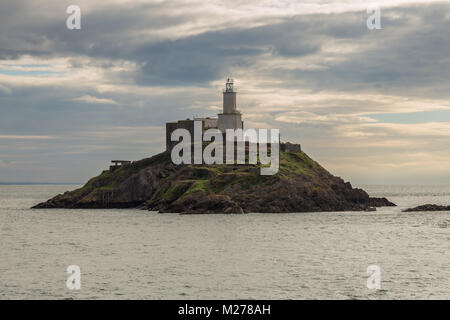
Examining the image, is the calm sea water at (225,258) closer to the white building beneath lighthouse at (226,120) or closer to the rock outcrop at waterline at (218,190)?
the rock outcrop at waterline at (218,190)

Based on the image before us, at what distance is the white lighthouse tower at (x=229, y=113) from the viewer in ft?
486

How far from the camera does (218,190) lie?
112562mm

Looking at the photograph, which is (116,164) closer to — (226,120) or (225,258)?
(226,120)

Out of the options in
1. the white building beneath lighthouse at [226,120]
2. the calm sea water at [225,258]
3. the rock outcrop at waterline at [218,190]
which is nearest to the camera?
the calm sea water at [225,258]

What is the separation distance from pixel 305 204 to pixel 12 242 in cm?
5720

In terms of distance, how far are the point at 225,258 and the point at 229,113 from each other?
314 feet

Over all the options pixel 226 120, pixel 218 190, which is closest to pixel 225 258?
pixel 218 190

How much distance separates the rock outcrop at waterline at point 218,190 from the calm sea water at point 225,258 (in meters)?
12.2

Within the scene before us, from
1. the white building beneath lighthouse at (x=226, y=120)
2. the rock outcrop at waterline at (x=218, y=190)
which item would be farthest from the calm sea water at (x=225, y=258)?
the white building beneath lighthouse at (x=226, y=120)

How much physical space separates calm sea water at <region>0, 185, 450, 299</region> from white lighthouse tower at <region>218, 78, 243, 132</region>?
53980 millimetres

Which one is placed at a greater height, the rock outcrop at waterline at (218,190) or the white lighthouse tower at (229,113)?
the white lighthouse tower at (229,113)

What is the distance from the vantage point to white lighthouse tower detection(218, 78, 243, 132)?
486ft
